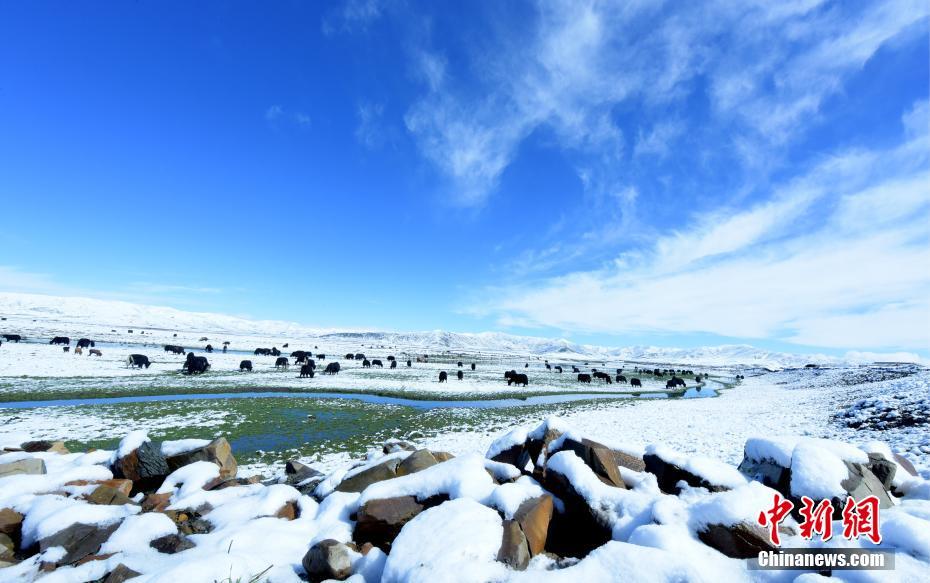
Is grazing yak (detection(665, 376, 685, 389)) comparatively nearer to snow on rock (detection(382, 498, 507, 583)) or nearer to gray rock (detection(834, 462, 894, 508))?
gray rock (detection(834, 462, 894, 508))

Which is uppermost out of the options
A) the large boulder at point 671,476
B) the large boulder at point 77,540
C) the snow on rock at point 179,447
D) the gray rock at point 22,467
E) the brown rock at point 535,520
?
the large boulder at point 671,476

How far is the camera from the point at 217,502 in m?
7.77

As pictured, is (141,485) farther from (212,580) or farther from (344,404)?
(344,404)

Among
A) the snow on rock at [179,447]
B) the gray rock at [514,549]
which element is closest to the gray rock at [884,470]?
the gray rock at [514,549]

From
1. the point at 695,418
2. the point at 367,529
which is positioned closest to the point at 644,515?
the point at 367,529

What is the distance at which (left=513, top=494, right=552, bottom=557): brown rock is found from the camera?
5340mm

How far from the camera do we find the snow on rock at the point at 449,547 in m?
4.67

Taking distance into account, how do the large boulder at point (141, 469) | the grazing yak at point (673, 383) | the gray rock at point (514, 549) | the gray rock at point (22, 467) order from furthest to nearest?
the grazing yak at point (673, 383) < the large boulder at point (141, 469) < the gray rock at point (22, 467) < the gray rock at point (514, 549)

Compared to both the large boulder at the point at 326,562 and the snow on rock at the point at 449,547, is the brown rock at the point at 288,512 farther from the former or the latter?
the snow on rock at the point at 449,547

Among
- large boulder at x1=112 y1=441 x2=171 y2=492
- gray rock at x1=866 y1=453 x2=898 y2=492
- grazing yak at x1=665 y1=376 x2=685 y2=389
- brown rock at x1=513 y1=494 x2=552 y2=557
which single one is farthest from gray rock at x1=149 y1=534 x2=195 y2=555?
grazing yak at x1=665 y1=376 x2=685 y2=389

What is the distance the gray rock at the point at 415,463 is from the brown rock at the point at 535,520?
275 centimetres

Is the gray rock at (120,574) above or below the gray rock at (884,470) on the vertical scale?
below

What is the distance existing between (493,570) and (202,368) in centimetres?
4288

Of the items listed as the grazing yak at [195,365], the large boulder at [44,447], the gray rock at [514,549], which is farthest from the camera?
the grazing yak at [195,365]
